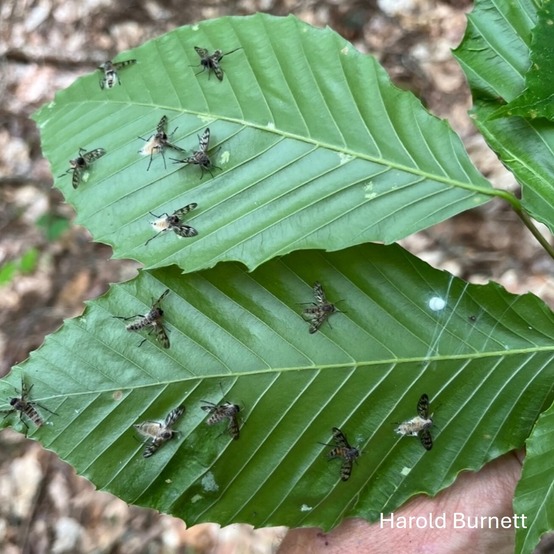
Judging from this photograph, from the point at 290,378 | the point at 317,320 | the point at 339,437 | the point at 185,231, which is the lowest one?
the point at 339,437

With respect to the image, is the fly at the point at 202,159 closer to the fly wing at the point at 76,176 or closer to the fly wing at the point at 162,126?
the fly wing at the point at 162,126

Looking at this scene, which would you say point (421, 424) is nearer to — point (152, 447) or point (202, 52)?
point (152, 447)

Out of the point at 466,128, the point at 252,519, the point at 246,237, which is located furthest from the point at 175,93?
the point at 466,128

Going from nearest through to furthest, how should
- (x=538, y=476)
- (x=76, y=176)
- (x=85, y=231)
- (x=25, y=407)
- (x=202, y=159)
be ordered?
(x=538, y=476)
(x=25, y=407)
(x=202, y=159)
(x=76, y=176)
(x=85, y=231)

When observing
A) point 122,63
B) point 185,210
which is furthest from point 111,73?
point 185,210

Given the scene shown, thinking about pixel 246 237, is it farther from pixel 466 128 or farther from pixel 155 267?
pixel 466 128

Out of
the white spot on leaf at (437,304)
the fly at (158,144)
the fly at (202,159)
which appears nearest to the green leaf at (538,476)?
the white spot on leaf at (437,304)
